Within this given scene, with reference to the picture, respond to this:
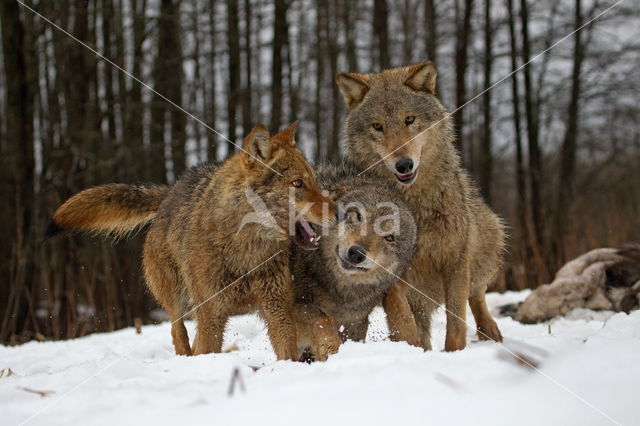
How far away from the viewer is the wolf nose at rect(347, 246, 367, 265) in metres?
4.52

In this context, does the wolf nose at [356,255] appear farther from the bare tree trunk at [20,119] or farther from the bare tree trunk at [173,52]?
the bare tree trunk at [173,52]

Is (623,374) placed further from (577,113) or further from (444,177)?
(577,113)

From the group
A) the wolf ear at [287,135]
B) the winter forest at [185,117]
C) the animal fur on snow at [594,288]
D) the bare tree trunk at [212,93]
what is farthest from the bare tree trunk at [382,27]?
the wolf ear at [287,135]

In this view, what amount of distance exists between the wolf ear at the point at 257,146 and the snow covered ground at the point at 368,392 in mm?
1726

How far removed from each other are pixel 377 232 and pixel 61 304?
23.3 feet

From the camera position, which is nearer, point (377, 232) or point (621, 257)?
point (377, 232)

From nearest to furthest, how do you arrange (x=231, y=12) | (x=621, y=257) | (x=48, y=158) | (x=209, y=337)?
(x=209, y=337) < (x=621, y=257) < (x=48, y=158) < (x=231, y=12)

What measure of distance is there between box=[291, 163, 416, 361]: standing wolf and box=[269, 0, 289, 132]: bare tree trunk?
9.47 m

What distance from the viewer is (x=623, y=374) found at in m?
2.43

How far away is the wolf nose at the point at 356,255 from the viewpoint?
4.52 metres

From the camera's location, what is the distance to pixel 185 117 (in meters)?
15.7

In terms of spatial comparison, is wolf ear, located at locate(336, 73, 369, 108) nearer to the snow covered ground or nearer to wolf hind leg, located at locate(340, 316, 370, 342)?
wolf hind leg, located at locate(340, 316, 370, 342)

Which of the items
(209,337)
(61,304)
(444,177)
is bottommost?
(61,304)

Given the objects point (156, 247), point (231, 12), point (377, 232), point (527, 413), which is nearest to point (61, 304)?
point (156, 247)
